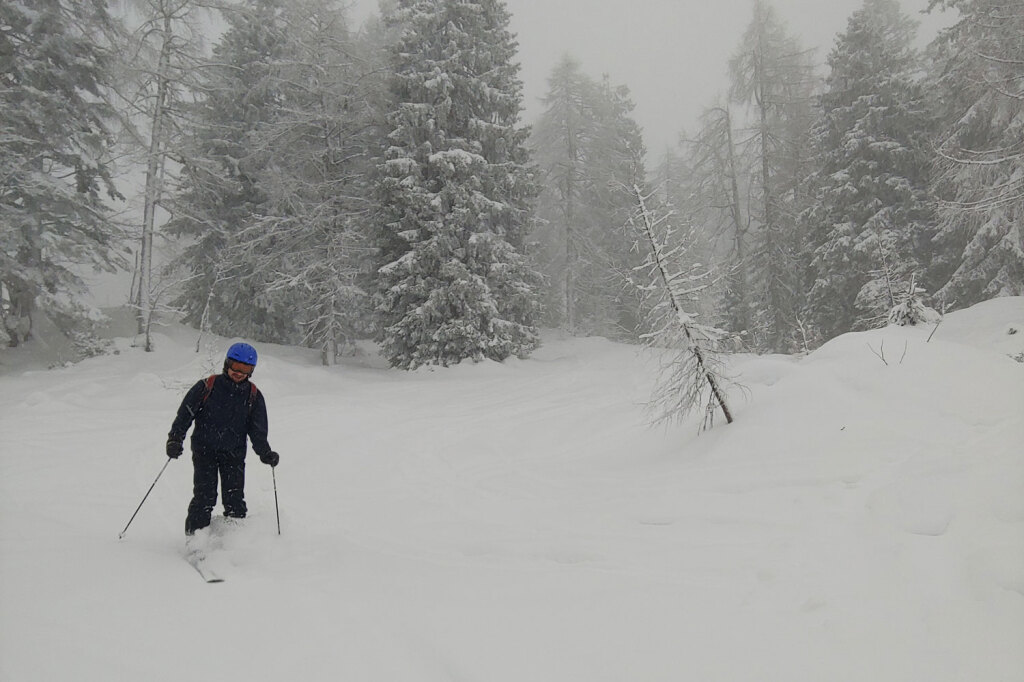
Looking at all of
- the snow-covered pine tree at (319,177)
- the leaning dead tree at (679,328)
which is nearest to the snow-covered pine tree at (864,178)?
the leaning dead tree at (679,328)

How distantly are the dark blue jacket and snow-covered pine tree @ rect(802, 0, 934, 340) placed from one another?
17.0m

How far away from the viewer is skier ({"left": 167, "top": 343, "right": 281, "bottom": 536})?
468cm

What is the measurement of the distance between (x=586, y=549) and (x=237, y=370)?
354 cm

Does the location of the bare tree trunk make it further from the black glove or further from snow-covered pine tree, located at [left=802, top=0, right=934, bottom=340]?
snow-covered pine tree, located at [left=802, top=0, right=934, bottom=340]

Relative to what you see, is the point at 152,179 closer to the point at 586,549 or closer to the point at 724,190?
the point at 586,549

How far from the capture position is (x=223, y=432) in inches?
189

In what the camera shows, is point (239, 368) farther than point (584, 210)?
No

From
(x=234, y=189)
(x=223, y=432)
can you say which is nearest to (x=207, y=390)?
(x=223, y=432)

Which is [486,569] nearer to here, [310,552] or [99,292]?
[310,552]

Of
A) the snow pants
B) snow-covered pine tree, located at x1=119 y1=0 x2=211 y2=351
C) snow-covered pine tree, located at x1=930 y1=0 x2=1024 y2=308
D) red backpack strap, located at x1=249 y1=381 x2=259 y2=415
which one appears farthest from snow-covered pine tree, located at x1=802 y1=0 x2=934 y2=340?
snow-covered pine tree, located at x1=119 y1=0 x2=211 y2=351

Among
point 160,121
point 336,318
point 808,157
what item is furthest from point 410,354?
point 808,157

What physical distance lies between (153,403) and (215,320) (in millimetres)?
11023

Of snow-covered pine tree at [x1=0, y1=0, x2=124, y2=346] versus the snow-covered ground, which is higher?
snow-covered pine tree at [x1=0, y1=0, x2=124, y2=346]

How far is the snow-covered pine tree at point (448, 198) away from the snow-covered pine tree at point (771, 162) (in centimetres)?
957
